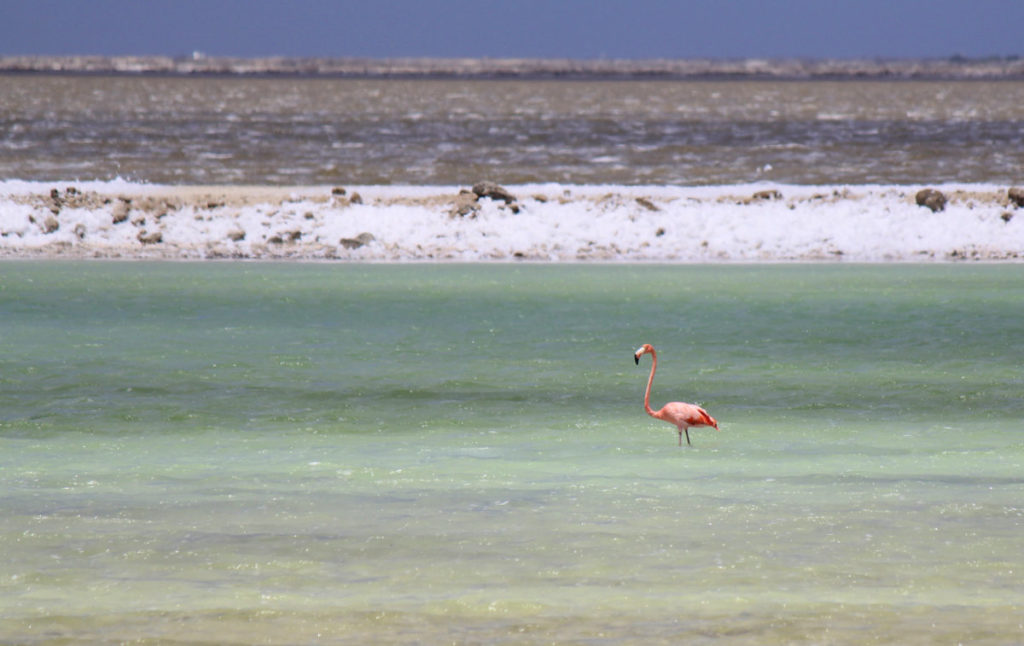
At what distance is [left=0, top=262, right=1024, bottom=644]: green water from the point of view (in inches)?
215

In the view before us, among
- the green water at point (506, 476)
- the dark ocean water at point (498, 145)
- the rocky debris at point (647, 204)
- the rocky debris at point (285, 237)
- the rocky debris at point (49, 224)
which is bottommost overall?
the green water at point (506, 476)

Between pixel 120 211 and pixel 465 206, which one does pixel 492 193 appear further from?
pixel 120 211

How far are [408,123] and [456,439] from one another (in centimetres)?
5640

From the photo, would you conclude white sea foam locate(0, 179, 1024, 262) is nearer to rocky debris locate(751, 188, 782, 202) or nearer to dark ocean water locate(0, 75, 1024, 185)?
rocky debris locate(751, 188, 782, 202)

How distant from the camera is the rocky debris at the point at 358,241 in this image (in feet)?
73.9

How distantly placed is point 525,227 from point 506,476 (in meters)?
15.9

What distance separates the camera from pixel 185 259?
70.3ft

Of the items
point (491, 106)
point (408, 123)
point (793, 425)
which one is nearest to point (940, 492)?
point (793, 425)

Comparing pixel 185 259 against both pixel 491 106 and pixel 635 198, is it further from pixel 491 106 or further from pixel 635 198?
pixel 491 106

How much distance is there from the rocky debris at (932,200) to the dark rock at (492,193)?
6204mm

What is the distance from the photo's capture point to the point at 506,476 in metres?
7.70

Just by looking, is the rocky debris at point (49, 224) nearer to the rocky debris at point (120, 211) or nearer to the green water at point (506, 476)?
the rocky debris at point (120, 211)

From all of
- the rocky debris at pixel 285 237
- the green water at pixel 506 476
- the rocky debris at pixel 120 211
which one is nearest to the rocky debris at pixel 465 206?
the rocky debris at pixel 285 237

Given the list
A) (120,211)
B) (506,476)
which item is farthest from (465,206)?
(506,476)
